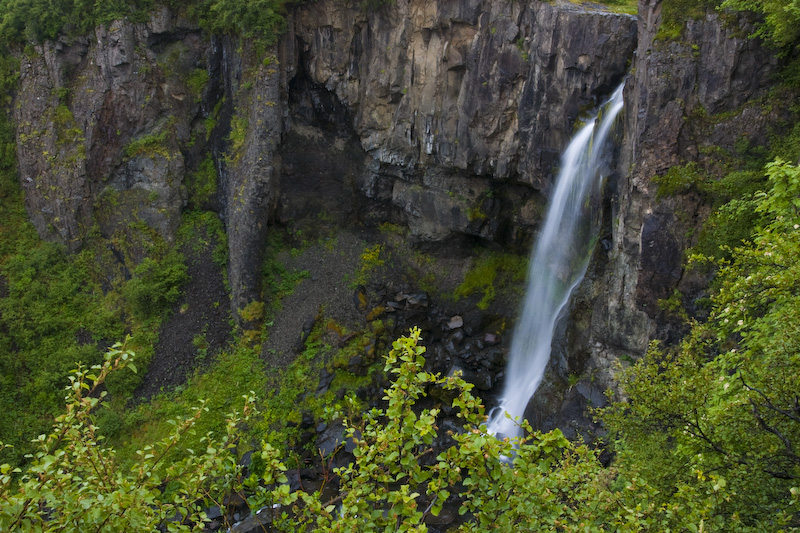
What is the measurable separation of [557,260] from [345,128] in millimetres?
12997

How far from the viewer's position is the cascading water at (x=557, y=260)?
18.0 m

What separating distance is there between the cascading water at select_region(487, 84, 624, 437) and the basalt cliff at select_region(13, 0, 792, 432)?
A: 985mm

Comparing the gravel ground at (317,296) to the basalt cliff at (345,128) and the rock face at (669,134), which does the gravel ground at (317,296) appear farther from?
the rock face at (669,134)

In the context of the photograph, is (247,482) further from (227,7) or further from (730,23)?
(227,7)

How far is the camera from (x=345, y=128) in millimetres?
27000

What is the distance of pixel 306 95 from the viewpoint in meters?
26.3

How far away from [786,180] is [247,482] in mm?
8871

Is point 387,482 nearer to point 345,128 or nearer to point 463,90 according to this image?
point 463,90

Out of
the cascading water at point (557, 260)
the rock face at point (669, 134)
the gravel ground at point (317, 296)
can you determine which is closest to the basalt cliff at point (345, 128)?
the rock face at point (669, 134)

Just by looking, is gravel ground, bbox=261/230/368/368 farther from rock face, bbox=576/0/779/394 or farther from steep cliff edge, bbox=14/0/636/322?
rock face, bbox=576/0/779/394

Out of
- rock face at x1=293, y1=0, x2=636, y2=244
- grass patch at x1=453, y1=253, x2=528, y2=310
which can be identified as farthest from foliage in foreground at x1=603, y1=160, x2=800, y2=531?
grass patch at x1=453, y1=253, x2=528, y2=310

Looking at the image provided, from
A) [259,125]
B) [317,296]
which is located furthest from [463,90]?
[317,296]

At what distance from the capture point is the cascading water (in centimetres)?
1802

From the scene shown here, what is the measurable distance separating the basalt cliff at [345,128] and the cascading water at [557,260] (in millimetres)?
985
